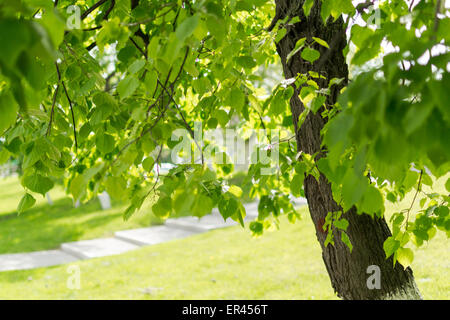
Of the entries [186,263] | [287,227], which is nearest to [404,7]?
[186,263]

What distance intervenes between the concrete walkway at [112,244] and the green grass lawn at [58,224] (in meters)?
0.55

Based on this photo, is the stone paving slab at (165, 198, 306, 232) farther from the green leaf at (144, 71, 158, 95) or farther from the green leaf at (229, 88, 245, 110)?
the green leaf at (144, 71, 158, 95)

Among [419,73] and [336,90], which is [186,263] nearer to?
[336,90]

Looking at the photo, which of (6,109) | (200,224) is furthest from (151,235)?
(6,109)

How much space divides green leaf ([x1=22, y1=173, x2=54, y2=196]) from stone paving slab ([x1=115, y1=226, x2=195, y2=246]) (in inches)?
313

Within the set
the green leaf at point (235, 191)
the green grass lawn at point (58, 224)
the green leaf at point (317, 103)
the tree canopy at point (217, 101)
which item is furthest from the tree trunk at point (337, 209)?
the green grass lawn at point (58, 224)

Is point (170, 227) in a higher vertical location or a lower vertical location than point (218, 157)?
higher

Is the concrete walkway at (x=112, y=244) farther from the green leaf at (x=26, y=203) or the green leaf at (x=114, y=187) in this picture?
the green leaf at (x=114, y=187)

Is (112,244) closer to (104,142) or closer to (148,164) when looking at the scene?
(104,142)

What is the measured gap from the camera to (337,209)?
290 centimetres

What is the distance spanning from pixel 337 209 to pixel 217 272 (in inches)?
174

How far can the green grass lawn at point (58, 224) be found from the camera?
11.0 meters

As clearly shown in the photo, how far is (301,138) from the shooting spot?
9.72 ft
